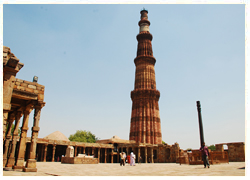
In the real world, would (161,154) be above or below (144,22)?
below

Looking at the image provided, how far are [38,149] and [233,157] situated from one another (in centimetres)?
2495

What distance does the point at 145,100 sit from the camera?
139 ft

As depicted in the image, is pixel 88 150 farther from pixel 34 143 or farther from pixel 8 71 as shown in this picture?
pixel 8 71

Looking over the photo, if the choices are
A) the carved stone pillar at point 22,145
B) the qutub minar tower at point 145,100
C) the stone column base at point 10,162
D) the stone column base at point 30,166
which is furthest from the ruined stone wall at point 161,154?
the stone column base at point 30,166

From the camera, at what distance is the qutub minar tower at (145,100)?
1599 inches

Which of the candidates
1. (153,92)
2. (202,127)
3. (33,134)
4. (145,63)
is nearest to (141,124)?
(153,92)

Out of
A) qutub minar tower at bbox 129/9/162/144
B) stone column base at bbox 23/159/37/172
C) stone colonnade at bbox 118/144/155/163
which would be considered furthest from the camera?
qutub minar tower at bbox 129/9/162/144

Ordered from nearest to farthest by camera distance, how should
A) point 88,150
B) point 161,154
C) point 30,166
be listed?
point 30,166 → point 161,154 → point 88,150

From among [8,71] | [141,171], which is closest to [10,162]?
[8,71]

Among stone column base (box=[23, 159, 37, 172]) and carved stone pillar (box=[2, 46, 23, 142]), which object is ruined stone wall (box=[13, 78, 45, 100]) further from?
stone column base (box=[23, 159, 37, 172])

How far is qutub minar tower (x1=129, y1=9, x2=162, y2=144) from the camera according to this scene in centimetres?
4062

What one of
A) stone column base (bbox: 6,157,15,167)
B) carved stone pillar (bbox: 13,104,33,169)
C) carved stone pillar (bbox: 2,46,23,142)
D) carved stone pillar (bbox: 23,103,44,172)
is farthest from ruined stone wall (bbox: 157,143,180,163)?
carved stone pillar (bbox: 2,46,23,142)

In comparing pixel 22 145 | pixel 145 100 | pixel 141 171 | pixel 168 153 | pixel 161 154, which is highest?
pixel 145 100
